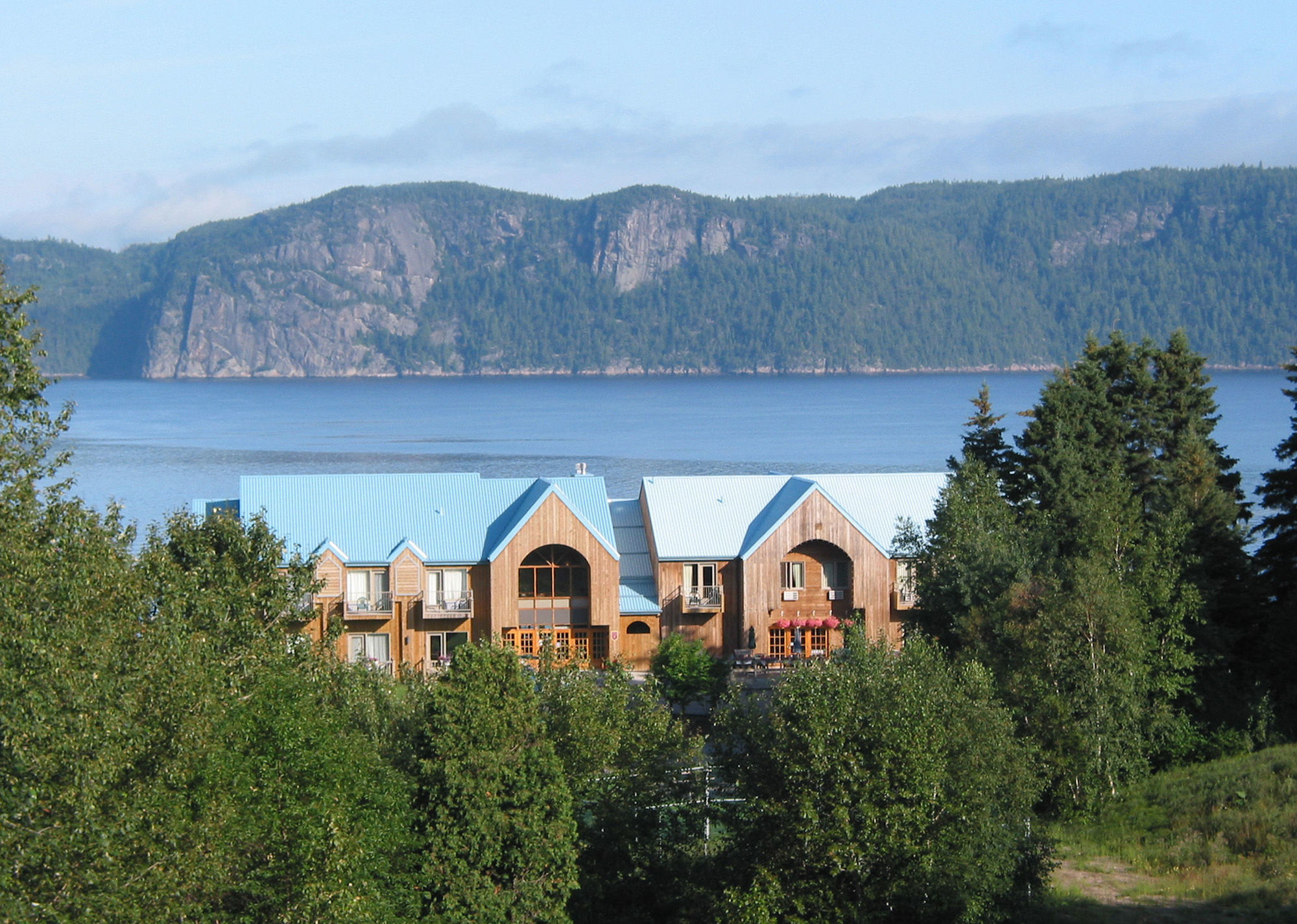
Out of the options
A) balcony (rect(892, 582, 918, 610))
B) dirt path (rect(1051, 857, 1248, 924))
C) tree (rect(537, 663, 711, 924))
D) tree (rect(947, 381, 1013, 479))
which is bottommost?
dirt path (rect(1051, 857, 1248, 924))

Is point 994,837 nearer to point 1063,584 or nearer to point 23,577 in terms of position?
point 1063,584

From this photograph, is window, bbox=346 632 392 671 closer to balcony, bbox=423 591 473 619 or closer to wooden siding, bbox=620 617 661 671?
balcony, bbox=423 591 473 619

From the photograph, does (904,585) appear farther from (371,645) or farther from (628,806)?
(628,806)

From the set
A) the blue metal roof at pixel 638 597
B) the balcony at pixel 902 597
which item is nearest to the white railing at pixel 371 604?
the blue metal roof at pixel 638 597

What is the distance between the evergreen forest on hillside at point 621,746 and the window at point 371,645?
1226 cm

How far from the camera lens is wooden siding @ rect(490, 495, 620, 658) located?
167ft

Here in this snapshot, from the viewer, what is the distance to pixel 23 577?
20094mm

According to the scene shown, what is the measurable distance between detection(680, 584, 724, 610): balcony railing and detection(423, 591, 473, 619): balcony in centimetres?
788

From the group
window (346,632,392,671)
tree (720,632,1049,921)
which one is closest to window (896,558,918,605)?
window (346,632,392,671)

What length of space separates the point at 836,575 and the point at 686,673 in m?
10.0

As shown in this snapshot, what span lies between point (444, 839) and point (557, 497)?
86.6 ft

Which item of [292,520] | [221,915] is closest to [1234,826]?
[221,915]

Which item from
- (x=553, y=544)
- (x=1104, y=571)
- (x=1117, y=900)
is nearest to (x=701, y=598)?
(x=553, y=544)

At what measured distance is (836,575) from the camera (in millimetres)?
52906
